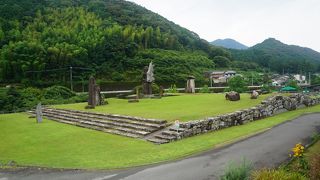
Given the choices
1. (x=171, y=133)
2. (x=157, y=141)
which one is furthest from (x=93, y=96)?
(x=157, y=141)

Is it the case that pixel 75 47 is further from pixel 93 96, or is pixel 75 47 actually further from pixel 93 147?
pixel 93 147

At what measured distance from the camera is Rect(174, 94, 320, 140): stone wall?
64.5 feet

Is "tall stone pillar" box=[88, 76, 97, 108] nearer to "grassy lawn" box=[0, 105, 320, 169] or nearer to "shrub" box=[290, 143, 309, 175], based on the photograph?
"grassy lawn" box=[0, 105, 320, 169]

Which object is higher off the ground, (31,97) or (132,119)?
(31,97)

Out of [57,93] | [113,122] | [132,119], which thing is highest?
[57,93]

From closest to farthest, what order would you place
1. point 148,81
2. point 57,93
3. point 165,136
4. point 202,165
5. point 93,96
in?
point 202,165, point 165,136, point 93,96, point 148,81, point 57,93

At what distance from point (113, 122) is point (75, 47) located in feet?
211

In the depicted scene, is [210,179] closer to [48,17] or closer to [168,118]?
[168,118]

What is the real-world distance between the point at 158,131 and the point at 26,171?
7.98 m

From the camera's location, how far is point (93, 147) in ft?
58.8

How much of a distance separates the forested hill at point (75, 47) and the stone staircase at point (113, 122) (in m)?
44.7

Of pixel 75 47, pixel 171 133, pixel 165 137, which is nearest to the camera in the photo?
pixel 165 137

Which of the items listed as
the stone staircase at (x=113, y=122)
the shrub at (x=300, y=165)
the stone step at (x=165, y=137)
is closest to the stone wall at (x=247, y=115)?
the stone step at (x=165, y=137)

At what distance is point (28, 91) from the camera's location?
50562mm
